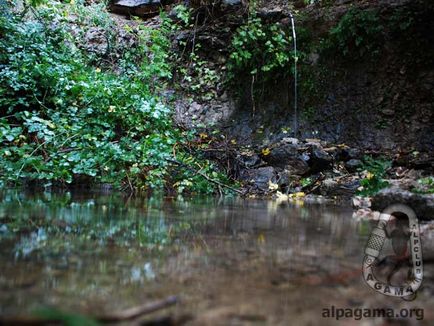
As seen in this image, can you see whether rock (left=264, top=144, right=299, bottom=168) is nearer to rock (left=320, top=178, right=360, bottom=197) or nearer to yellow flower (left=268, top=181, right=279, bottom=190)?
yellow flower (left=268, top=181, right=279, bottom=190)

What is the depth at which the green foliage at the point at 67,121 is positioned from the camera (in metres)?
4.11

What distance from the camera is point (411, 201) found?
239 cm

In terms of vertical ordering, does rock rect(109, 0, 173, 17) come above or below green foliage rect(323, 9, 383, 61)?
above

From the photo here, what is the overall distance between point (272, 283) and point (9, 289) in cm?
60

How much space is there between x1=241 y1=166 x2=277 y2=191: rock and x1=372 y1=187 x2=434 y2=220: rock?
2.97 metres

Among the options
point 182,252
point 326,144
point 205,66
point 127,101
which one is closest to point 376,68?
point 326,144

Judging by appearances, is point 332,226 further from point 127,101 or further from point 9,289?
point 127,101

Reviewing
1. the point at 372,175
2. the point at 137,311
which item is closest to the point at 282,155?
the point at 372,175

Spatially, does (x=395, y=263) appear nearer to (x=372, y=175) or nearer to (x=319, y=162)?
(x=372, y=175)

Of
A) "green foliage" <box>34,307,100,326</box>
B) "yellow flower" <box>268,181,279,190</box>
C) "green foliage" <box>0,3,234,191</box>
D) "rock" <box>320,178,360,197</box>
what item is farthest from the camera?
"yellow flower" <box>268,181,279,190</box>

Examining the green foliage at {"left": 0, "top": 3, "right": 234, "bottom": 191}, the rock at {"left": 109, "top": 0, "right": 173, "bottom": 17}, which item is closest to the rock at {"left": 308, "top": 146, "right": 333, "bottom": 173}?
the green foliage at {"left": 0, "top": 3, "right": 234, "bottom": 191}

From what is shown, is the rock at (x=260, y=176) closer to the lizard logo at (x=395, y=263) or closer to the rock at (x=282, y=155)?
the rock at (x=282, y=155)

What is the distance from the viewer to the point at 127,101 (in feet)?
17.6

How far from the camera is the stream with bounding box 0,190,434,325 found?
27.9 inches
